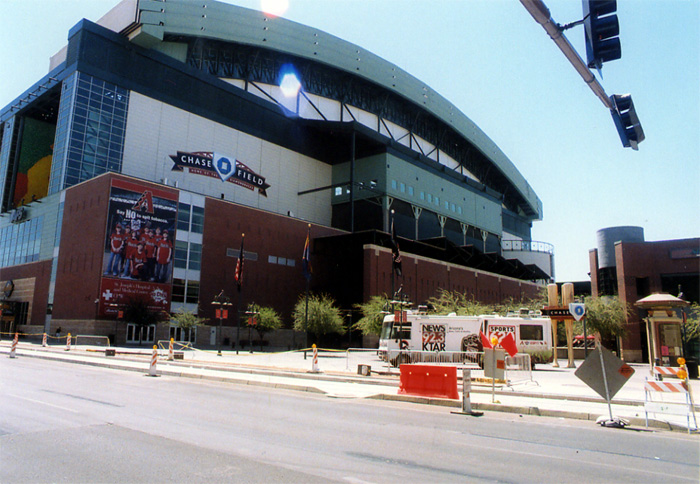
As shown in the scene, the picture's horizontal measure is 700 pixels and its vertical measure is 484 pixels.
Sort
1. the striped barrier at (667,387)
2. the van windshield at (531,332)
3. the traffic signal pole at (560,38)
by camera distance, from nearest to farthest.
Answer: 1. the traffic signal pole at (560,38)
2. the striped barrier at (667,387)
3. the van windshield at (531,332)

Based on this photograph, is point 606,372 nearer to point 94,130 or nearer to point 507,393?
point 507,393

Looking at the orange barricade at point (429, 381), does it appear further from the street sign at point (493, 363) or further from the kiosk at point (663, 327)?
the kiosk at point (663, 327)

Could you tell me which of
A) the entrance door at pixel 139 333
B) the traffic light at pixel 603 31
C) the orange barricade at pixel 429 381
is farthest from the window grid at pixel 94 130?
the traffic light at pixel 603 31

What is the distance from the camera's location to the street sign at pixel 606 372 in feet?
38.8

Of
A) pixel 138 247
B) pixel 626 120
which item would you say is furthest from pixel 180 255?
pixel 626 120

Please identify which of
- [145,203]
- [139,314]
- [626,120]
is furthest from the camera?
[145,203]

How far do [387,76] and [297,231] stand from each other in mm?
33136

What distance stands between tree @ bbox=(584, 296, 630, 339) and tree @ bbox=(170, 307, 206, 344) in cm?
3445

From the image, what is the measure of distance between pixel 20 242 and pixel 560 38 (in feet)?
227

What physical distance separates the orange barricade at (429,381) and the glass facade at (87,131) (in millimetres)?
48253

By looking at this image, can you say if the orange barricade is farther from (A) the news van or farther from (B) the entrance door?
(B) the entrance door

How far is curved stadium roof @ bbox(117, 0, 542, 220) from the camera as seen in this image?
6241 centimetres

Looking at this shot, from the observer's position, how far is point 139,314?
154ft

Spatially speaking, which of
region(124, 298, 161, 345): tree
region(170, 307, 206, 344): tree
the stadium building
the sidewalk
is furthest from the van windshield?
region(124, 298, 161, 345): tree
